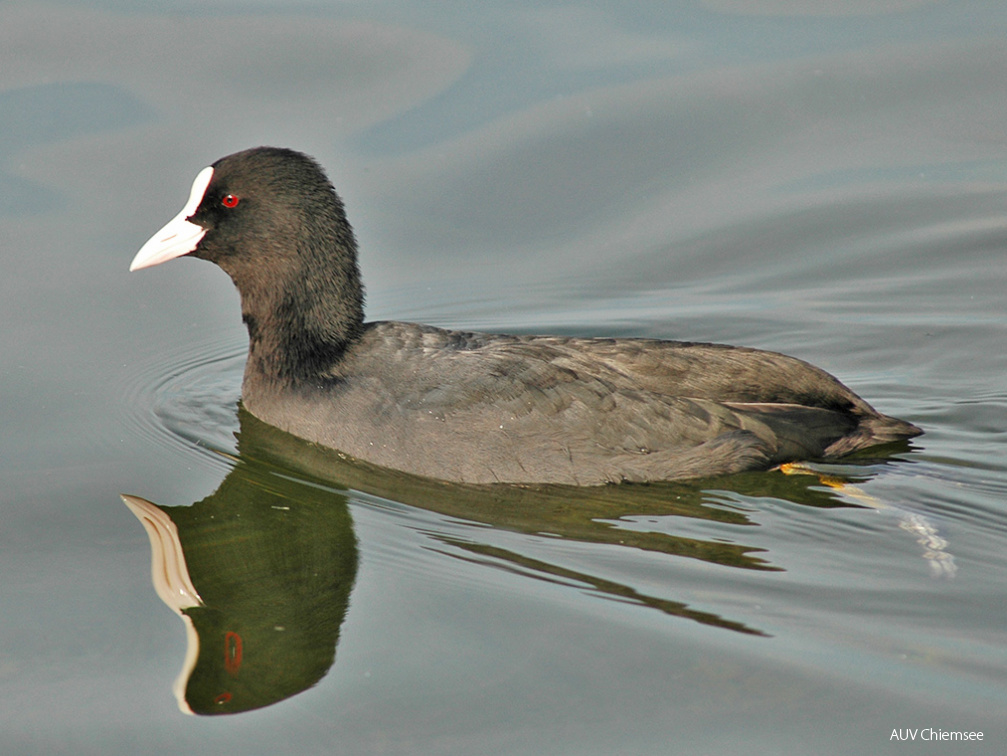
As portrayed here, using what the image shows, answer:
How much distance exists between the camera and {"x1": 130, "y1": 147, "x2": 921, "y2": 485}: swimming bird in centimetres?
558

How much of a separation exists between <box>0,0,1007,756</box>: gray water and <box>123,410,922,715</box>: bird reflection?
0.02m

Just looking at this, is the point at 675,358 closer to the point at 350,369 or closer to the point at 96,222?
the point at 350,369

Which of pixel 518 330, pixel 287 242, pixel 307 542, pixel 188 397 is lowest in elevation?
Answer: pixel 307 542

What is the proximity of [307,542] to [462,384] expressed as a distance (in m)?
0.97

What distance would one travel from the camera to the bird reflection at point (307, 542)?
4.43 metres

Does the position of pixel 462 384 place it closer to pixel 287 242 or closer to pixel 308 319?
Answer: pixel 308 319

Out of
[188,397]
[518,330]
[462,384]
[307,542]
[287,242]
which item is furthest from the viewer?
[518,330]

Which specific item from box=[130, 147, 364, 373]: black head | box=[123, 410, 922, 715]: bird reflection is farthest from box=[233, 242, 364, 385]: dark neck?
box=[123, 410, 922, 715]: bird reflection

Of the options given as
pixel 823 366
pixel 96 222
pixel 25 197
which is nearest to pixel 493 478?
pixel 823 366

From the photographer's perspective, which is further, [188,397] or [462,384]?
[188,397]

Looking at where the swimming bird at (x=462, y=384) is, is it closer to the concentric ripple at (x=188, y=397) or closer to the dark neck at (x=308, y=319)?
the dark neck at (x=308, y=319)

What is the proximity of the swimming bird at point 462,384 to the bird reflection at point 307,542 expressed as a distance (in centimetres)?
10

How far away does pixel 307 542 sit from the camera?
5.32m

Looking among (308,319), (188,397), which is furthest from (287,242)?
(188,397)
